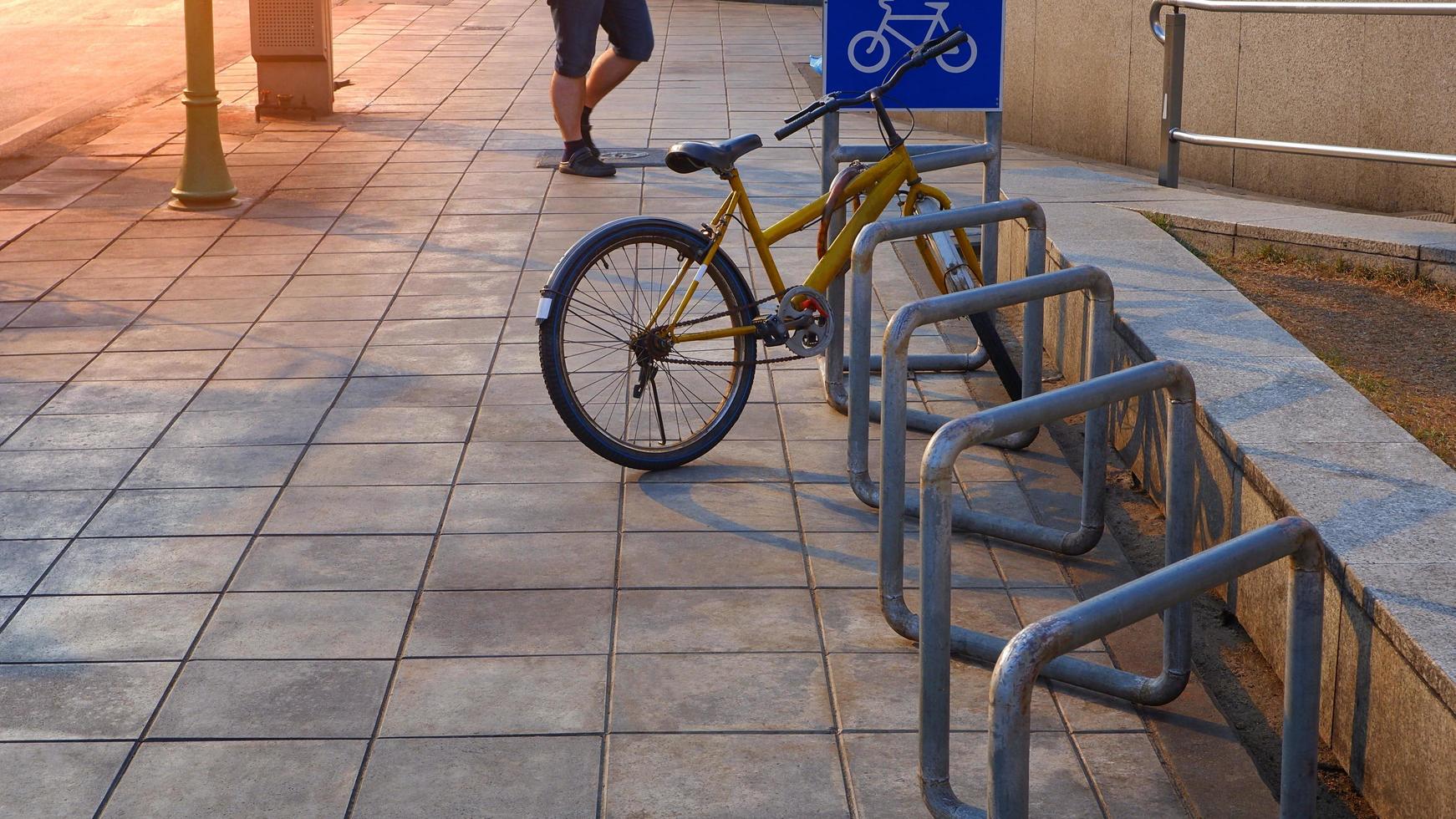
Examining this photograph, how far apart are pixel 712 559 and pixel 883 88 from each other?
76.3 inches

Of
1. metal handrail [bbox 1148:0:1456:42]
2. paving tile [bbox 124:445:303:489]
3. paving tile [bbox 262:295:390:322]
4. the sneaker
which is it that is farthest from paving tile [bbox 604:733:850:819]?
the sneaker

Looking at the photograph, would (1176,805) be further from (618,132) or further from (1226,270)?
(618,132)

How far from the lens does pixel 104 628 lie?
13.0 ft

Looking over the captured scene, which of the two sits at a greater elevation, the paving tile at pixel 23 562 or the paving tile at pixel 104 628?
the paving tile at pixel 23 562

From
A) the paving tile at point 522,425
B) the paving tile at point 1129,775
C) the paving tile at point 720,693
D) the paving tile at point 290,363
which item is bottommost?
the paving tile at point 1129,775

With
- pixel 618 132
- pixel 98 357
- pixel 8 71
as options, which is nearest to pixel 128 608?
pixel 98 357

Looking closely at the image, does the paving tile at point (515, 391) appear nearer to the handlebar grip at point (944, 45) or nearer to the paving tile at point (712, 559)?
the paving tile at point (712, 559)

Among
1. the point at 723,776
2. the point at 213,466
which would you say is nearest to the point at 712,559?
the point at 723,776

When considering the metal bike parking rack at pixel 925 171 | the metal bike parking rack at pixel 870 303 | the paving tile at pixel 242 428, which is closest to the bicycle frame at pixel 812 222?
the metal bike parking rack at pixel 925 171

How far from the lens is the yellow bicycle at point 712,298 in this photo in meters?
4.86

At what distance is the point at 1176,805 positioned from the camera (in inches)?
126

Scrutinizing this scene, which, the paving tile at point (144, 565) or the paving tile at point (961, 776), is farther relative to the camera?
the paving tile at point (144, 565)

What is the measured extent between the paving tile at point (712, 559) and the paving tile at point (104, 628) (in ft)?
3.68

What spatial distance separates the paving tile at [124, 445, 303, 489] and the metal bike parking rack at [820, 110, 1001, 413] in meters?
1.84
